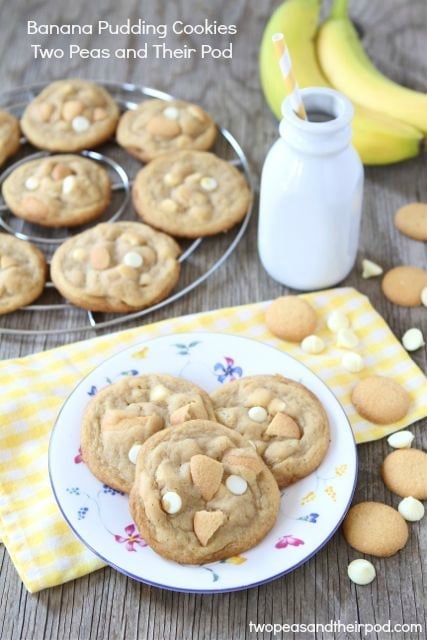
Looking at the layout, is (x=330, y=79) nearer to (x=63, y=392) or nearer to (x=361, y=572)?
(x=63, y=392)

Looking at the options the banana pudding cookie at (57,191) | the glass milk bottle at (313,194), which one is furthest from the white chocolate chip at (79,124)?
the glass milk bottle at (313,194)

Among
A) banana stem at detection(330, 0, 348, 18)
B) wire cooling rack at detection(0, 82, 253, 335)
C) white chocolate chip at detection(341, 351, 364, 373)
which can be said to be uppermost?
banana stem at detection(330, 0, 348, 18)

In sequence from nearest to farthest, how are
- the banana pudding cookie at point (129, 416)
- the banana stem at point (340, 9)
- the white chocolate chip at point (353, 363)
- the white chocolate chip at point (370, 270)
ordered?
the banana pudding cookie at point (129, 416), the white chocolate chip at point (353, 363), the white chocolate chip at point (370, 270), the banana stem at point (340, 9)

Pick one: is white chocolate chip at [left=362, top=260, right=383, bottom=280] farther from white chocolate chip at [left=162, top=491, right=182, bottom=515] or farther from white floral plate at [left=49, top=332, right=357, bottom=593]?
white chocolate chip at [left=162, top=491, right=182, bottom=515]

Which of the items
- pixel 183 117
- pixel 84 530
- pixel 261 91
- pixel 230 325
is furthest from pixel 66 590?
pixel 261 91

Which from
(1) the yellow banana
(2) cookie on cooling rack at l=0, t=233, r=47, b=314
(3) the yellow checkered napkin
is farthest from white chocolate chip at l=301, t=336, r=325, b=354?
(1) the yellow banana

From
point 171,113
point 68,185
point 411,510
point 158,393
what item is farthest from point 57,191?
point 411,510

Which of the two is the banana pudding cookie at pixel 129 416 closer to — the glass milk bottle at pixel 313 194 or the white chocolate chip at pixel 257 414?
the white chocolate chip at pixel 257 414
